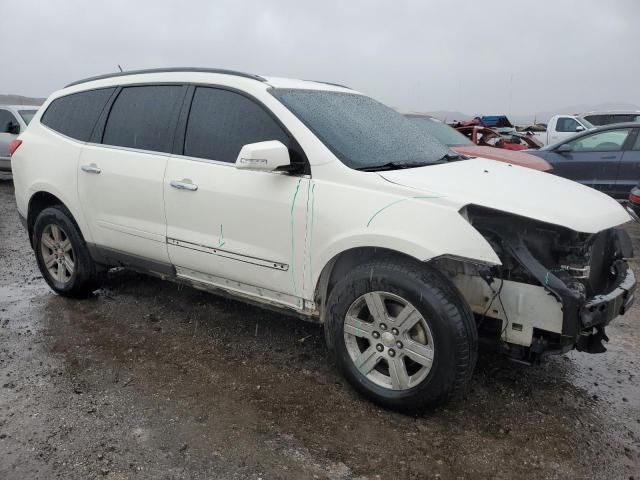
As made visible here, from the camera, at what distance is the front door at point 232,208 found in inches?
127

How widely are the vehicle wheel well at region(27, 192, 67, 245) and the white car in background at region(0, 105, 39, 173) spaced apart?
749 centimetres

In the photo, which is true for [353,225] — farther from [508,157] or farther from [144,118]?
[508,157]

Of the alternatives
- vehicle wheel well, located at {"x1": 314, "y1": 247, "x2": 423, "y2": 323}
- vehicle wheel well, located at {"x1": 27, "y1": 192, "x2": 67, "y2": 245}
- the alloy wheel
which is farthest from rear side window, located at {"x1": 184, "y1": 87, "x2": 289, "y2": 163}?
vehicle wheel well, located at {"x1": 27, "y1": 192, "x2": 67, "y2": 245}

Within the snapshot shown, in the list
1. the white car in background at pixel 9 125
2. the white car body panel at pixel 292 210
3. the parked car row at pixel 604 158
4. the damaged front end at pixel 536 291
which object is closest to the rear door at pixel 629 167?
the parked car row at pixel 604 158

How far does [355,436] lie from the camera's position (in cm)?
281

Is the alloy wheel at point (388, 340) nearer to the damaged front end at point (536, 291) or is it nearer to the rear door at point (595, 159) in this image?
the damaged front end at point (536, 291)

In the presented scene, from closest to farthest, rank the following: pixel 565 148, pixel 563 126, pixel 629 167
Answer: pixel 629 167 < pixel 565 148 < pixel 563 126

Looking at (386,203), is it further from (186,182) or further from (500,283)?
(186,182)

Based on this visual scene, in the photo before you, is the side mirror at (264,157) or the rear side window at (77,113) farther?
the rear side window at (77,113)

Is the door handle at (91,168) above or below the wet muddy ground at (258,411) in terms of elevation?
above

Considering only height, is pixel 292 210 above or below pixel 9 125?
above

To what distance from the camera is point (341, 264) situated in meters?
3.22

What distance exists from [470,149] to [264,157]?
5517 mm

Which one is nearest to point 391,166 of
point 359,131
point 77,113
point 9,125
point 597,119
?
point 359,131
